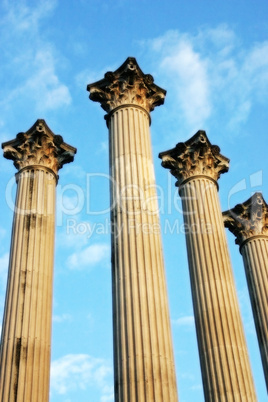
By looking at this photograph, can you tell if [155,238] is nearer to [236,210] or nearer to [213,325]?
[213,325]

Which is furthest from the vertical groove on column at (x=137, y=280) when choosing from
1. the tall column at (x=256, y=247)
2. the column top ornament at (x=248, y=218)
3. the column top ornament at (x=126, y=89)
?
the tall column at (x=256, y=247)

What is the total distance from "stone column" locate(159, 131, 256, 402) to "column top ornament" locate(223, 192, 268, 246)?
7151mm

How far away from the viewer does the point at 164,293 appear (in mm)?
28812

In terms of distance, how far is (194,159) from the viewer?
42.0m

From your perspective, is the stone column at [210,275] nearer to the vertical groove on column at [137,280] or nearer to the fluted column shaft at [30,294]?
the vertical groove on column at [137,280]

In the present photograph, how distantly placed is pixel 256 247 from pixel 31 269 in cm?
2199

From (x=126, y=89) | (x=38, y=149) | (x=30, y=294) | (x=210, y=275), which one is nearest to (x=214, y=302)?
(x=210, y=275)

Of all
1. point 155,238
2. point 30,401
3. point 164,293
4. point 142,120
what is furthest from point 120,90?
point 30,401

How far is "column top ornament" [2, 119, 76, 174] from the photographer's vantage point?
38.7 m

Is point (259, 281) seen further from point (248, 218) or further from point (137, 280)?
point (137, 280)

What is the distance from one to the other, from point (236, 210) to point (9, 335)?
26.1m

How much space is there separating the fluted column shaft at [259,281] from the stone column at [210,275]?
8.17 m

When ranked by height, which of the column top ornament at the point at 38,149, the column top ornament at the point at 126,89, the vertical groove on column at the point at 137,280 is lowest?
the vertical groove on column at the point at 137,280

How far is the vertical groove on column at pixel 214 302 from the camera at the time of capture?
101ft
